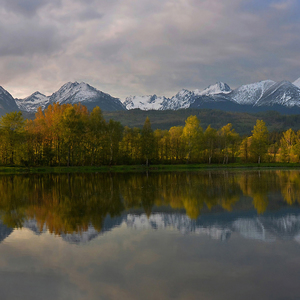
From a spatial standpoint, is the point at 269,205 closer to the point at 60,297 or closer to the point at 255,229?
the point at 255,229

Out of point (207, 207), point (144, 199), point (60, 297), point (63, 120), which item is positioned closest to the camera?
point (60, 297)

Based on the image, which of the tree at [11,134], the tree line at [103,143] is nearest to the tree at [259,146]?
the tree line at [103,143]

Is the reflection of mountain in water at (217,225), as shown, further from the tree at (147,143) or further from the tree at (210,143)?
the tree at (210,143)

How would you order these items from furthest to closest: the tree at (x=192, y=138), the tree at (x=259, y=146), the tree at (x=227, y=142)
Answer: the tree at (x=227, y=142) → the tree at (x=259, y=146) → the tree at (x=192, y=138)

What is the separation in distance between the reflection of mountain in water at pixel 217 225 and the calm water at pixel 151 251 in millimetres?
57

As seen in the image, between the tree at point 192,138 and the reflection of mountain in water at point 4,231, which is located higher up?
the tree at point 192,138

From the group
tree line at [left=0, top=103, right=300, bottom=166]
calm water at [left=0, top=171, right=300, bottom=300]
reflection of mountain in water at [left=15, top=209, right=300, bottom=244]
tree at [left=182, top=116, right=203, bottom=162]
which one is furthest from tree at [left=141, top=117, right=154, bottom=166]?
reflection of mountain in water at [left=15, top=209, right=300, bottom=244]

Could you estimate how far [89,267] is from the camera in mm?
12305

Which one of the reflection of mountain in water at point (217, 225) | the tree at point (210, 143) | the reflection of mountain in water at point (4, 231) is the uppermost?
the tree at point (210, 143)

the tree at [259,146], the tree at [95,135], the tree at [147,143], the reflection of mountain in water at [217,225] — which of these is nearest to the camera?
the reflection of mountain in water at [217,225]

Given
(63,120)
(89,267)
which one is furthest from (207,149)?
(89,267)

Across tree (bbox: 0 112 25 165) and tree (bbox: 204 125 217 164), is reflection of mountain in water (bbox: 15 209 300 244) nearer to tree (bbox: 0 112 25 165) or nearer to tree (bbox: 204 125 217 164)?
tree (bbox: 0 112 25 165)

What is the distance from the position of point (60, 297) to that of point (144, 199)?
64.5 feet

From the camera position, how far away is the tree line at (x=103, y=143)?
8156 cm
